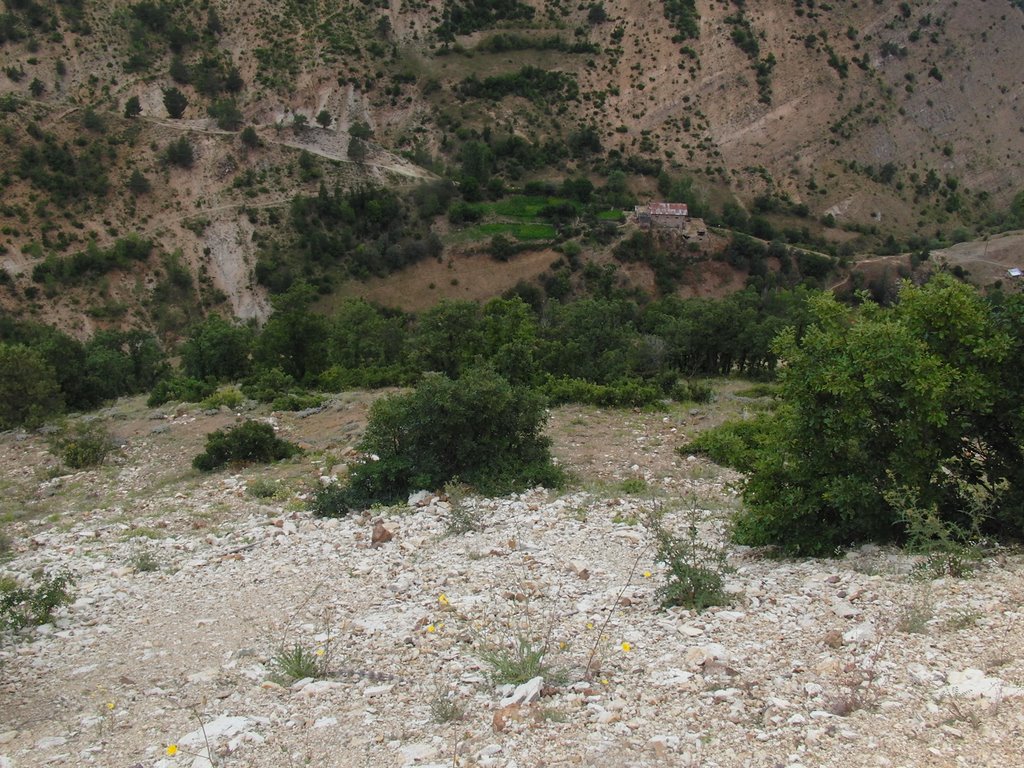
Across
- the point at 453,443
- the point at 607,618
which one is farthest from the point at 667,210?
the point at 607,618

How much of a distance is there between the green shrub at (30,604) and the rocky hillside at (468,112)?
157 ft

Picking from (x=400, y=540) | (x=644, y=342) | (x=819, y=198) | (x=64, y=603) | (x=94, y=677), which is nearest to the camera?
(x=94, y=677)

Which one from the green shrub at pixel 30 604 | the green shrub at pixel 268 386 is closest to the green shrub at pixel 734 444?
the green shrub at pixel 30 604

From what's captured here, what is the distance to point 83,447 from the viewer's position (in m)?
19.1

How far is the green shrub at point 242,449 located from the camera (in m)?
17.7

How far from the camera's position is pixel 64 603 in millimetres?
9359

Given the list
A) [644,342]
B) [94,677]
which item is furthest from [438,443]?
[644,342]

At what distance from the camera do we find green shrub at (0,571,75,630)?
Answer: 8.62m

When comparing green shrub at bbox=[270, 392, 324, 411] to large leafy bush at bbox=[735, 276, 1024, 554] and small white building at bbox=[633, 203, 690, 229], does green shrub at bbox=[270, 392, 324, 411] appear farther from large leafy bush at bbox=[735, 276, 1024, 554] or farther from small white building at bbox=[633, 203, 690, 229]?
small white building at bbox=[633, 203, 690, 229]

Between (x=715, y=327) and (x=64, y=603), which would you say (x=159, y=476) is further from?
(x=715, y=327)

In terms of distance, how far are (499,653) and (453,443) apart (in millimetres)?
7601

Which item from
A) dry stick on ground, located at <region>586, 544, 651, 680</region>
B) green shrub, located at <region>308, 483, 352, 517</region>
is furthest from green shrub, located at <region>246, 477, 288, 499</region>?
dry stick on ground, located at <region>586, 544, 651, 680</region>

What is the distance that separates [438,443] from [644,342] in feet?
67.7

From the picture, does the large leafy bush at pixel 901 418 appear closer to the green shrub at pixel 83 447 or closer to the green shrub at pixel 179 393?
the green shrub at pixel 83 447
